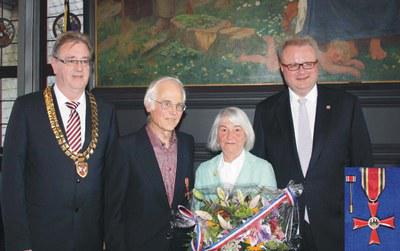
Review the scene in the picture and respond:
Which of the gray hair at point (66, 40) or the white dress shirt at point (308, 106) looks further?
the white dress shirt at point (308, 106)

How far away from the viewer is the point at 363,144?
2.91m

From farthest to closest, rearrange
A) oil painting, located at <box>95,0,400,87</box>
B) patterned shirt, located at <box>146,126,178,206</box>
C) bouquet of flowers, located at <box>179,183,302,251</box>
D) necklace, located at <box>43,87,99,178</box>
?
1. oil painting, located at <box>95,0,400,87</box>
2. patterned shirt, located at <box>146,126,178,206</box>
3. necklace, located at <box>43,87,99,178</box>
4. bouquet of flowers, located at <box>179,183,302,251</box>

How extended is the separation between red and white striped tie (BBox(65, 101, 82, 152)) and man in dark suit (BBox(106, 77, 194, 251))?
0.80ft

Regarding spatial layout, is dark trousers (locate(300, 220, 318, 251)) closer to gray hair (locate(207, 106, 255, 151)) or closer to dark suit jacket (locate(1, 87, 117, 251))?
gray hair (locate(207, 106, 255, 151))

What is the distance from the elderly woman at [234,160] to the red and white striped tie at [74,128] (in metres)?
0.76

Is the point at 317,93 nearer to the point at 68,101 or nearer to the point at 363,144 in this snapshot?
the point at 363,144

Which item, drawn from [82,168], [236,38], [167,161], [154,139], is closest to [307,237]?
[167,161]

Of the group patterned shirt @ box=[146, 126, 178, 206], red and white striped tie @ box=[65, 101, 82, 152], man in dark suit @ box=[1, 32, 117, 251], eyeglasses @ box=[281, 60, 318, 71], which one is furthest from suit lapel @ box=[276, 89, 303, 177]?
red and white striped tie @ box=[65, 101, 82, 152]

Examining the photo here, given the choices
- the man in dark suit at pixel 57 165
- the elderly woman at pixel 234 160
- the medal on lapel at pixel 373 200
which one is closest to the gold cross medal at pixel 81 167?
the man in dark suit at pixel 57 165

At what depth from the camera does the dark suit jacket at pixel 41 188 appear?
264cm

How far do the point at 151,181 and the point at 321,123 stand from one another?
1106mm

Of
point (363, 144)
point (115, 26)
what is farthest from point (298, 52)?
point (115, 26)

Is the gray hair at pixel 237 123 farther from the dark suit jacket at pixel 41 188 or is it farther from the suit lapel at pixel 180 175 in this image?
the dark suit jacket at pixel 41 188

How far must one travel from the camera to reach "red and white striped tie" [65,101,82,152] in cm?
279
